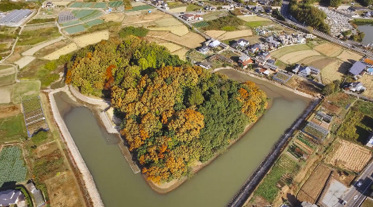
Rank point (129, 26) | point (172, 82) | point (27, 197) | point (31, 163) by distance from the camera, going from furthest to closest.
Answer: point (129, 26)
point (172, 82)
point (31, 163)
point (27, 197)

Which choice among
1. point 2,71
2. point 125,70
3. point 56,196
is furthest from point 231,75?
point 2,71

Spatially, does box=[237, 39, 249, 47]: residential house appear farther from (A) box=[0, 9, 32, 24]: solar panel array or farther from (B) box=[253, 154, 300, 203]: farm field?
(A) box=[0, 9, 32, 24]: solar panel array

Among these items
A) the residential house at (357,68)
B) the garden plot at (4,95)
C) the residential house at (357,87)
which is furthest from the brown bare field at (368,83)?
the garden plot at (4,95)

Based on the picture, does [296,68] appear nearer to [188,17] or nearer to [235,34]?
[235,34]

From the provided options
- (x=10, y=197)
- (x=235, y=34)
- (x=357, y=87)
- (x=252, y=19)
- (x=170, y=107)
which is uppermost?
(x=252, y=19)

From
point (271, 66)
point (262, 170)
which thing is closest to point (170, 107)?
point (262, 170)

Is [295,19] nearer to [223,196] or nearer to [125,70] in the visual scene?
[125,70]

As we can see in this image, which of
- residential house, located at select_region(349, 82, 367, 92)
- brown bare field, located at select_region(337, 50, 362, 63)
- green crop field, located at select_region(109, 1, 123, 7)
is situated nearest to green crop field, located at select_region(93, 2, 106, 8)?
green crop field, located at select_region(109, 1, 123, 7)
